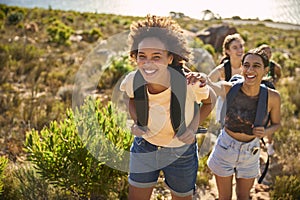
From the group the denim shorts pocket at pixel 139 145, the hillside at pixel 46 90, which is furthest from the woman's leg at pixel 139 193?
the hillside at pixel 46 90

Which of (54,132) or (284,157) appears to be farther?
(284,157)

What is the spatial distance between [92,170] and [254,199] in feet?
6.49

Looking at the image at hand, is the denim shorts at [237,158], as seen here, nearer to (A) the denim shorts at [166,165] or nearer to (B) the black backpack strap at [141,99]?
(A) the denim shorts at [166,165]

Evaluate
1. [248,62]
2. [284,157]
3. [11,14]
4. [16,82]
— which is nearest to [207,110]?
[248,62]

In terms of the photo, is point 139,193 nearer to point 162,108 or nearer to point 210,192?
point 162,108

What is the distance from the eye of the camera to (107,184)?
3.25m

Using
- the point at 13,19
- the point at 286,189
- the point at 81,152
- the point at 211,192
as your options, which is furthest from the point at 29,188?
the point at 13,19

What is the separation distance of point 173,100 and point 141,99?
217 mm

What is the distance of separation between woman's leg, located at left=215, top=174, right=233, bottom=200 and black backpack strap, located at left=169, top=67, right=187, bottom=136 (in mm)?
858

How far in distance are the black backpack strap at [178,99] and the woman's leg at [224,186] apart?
858 mm

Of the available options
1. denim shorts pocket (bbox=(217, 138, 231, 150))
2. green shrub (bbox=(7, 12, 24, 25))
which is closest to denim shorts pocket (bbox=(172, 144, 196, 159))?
denim shorts pocket (bbox=(217, 138, 231, 150))

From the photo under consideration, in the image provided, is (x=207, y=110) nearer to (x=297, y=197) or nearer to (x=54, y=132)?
(x=54, y=132)

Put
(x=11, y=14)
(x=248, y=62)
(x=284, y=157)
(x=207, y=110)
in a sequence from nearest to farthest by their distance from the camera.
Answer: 1. (x=207, y=110)
2. (x=248, y=62)
3. (x=284, y=157)
4. (x=11, y=14)

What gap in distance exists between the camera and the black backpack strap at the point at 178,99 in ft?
7.05
